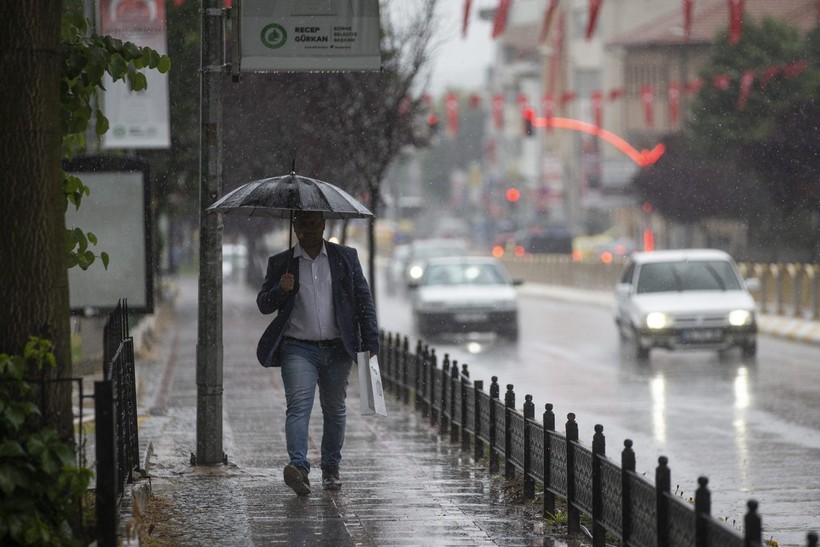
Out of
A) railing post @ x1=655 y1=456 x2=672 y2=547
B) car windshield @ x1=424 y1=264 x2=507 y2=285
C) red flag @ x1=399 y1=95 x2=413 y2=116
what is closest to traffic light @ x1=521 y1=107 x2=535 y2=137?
car windshield @ x1=424 y1=264 x2=507 y2=285

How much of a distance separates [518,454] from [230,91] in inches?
662

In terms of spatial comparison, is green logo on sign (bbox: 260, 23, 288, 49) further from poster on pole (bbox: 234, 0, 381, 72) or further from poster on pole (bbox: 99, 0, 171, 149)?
poster on pole (bbox: 99, 0, 171, 149)

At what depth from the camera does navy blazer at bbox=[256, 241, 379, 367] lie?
9.24 metres

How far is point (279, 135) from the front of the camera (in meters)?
25.5

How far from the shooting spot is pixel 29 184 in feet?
21.2

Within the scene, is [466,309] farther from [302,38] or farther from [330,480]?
[330,480]

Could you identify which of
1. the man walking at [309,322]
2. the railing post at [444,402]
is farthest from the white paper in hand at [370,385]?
the railing post at [444,402]

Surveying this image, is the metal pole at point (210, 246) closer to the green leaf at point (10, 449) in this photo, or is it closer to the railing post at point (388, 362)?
the green leaf at point (10, 449)

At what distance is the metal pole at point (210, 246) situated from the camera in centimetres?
1058

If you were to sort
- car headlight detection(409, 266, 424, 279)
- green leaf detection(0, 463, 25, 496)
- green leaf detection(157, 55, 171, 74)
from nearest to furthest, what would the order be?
green leaf detection(0, 463, 25, 496), green leaf detection(157, 55, 171, 74), car headlight detection(409, 266, 424, 279)

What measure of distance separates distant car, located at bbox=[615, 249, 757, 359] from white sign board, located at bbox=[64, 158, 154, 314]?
11.4 meters

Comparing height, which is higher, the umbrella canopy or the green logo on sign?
the green logo on sign

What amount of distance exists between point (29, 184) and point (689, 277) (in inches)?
716

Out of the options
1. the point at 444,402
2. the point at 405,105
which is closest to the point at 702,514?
the point at 444,402
